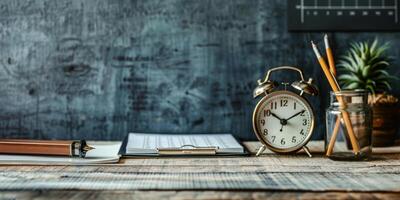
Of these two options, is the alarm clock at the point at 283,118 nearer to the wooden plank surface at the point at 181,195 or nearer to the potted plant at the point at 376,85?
the potted plant at the point at 376,85

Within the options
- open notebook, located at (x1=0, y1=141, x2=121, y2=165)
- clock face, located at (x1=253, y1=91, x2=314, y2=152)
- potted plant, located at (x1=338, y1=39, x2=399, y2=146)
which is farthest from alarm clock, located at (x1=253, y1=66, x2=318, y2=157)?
open notebook, located at (x1=0, y1=141, x2=121, y2=165)

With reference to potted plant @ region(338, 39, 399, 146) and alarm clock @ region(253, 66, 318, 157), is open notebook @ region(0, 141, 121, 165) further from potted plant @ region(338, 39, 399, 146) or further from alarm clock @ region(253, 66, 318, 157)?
potted plant @ region(338, 39, 399, 146)

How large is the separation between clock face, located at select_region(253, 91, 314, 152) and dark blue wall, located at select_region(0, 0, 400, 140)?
0.40 meters

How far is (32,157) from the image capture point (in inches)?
59.6

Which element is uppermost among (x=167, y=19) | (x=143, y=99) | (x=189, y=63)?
(x=167, y=19)

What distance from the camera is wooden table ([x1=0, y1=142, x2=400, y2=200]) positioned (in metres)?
1.14

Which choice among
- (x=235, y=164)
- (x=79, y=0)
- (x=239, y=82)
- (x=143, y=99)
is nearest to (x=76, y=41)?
(x=79, y=0)

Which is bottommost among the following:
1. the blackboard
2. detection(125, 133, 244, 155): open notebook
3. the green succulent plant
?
detection(125, 133, 244, 155): open notebook

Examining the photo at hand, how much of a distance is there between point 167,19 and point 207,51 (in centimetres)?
18

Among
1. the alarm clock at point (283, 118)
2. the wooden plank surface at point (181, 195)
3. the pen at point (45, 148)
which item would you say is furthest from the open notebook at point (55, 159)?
the alarm clock at point (283, 118)

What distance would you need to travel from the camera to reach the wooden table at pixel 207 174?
3.73 ft

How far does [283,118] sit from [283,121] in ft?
0.04

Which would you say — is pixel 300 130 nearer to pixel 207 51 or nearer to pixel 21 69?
pixel 207 51

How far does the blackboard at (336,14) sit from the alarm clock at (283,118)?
0.46 meters
